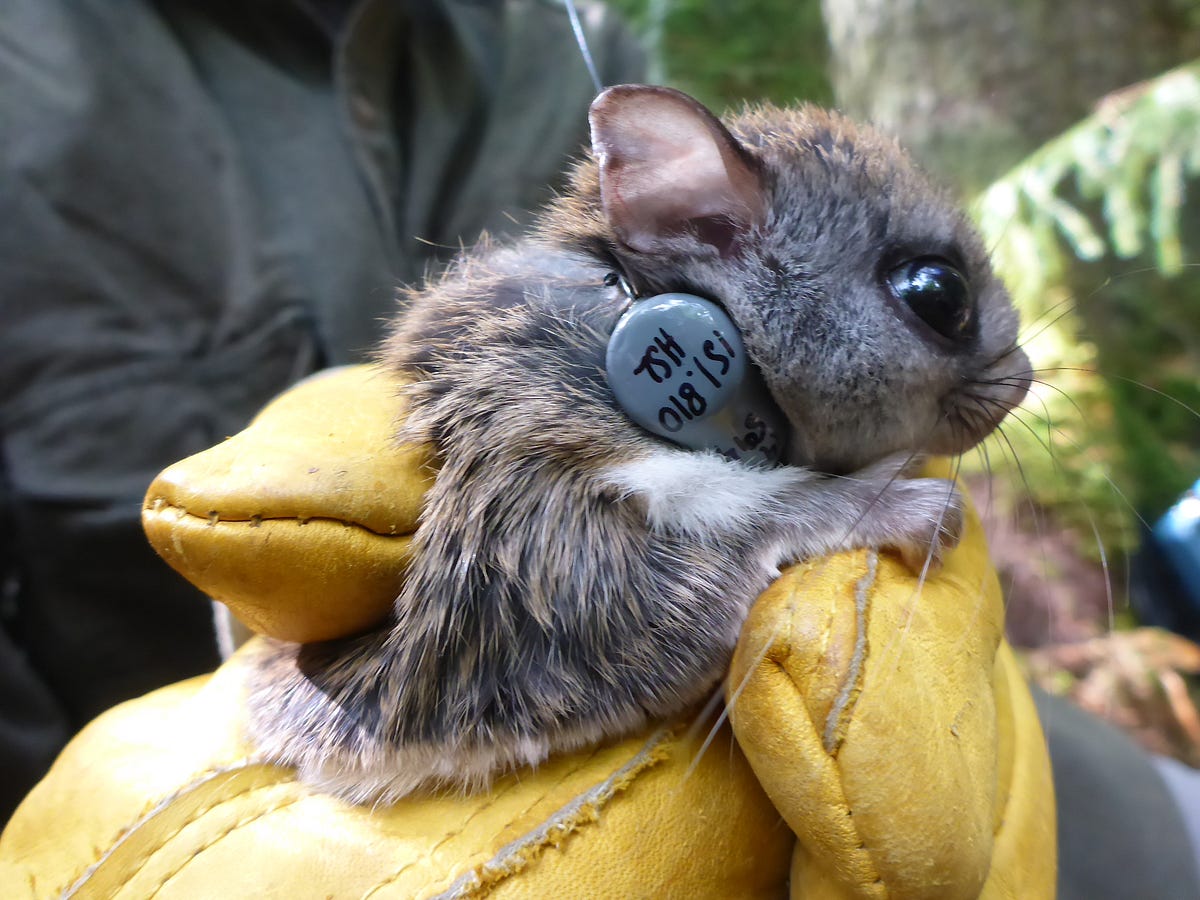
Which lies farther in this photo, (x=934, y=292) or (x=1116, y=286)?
(x=1116, y=286)

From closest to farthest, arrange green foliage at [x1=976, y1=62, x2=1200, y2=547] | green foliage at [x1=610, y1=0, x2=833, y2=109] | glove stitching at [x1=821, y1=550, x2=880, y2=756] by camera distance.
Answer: glove stitching at [x1=821, y1=550, x2=880, y2=756]
green foliage at [x1=976, y1=62, x2=1200, y2=547]
green foliage at [x1=610, y1=0, x2=833, y2=109]

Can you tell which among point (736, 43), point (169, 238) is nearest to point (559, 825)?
point (169, 238)

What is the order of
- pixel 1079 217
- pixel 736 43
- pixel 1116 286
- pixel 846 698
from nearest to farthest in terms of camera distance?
pixel 846 698, pixel 1079 217, pixel 1116 286, pixel 736 43

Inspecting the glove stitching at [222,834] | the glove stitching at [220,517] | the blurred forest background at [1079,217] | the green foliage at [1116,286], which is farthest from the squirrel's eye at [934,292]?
the blurred forest background at [1079,217]

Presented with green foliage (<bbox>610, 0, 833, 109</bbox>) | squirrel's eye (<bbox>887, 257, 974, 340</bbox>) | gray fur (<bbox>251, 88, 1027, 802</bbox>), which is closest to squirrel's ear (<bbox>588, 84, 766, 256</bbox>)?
gray fur (<bbox>251, 88, 1027, 802</bbox>)

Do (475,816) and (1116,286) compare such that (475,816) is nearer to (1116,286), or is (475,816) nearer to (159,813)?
(159,813)

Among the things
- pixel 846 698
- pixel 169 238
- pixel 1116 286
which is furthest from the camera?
pixel 1116 286

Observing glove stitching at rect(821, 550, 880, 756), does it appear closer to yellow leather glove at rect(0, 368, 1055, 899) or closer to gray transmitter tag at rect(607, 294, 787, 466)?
yellow leather glove at rect(0, 368, 1055, 899)
